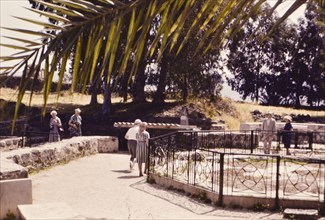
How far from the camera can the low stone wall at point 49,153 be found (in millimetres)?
8633

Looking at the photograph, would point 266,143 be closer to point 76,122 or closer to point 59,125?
point 76,122

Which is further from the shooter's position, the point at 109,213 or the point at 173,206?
the point at 173,206

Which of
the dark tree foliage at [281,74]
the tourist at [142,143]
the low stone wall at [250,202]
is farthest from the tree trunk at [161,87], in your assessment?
the low stone wall at [250,202]

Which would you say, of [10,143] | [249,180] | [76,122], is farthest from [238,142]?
[10,143]

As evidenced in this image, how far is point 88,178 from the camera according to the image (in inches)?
491

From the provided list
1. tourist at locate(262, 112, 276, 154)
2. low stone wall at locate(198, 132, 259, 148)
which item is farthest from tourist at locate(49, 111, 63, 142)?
tourist at locate(262, 112, 276, 154)

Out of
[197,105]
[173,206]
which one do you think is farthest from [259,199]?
[197,105]

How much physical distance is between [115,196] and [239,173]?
3.58 m

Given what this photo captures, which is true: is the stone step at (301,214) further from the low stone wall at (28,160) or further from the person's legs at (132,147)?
the person's legs at (132,147)

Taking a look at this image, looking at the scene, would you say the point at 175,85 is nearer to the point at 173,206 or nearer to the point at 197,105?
the point at 197,105

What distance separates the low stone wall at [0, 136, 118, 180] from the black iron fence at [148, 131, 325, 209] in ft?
8.82

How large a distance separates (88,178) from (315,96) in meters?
30.9

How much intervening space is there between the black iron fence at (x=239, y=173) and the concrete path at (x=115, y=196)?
1.84 feet

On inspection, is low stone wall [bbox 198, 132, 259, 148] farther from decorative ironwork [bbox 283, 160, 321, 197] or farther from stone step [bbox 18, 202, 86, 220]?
stone step [bbox 18, 202, 86, 220]
